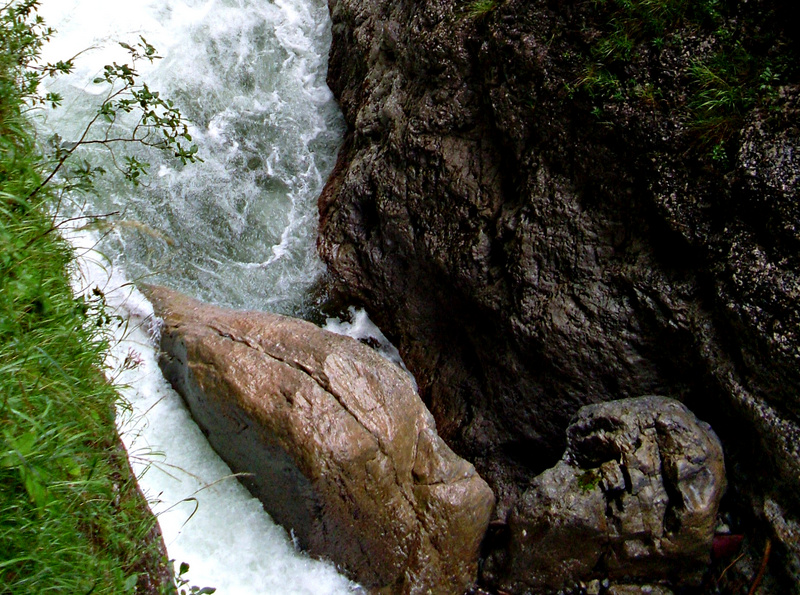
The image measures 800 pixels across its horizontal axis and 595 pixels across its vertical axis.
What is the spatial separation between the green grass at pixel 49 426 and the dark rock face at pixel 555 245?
282 centimetres

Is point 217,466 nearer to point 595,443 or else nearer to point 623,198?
point 595,443

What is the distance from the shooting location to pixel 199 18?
7387mm

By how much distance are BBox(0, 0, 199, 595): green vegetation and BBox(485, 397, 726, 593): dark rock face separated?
2365mm

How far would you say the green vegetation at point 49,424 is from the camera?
2365 mm

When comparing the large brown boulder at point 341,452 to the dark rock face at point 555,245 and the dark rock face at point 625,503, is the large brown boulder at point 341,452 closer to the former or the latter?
the dark rock face at point 625,503

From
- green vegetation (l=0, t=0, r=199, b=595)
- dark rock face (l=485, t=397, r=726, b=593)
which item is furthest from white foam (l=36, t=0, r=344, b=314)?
dark rock face (l=485, t=397, r=726, b=593)

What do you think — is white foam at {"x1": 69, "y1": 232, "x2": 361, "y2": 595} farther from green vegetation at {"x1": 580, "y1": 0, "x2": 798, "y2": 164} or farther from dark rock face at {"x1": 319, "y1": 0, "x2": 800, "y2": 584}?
green vegetation at {"x1": 580, "y1": 0, "x2": 798, "y2": 164}

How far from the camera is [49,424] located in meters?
2.62

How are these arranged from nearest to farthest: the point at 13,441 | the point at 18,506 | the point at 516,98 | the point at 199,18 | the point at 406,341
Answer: the point at 13,441 → the point at 18,506 → the point at 516,98 → the point at 406,341 → the point at 199,18

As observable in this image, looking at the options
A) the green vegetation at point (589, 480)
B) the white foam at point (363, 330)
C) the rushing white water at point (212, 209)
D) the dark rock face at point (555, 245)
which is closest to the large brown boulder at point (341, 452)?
the rushing white water at point (212, 209)

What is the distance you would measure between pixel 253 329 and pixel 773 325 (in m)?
3.38

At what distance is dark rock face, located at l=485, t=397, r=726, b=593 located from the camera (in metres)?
3.90

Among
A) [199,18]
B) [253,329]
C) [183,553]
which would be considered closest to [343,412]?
[253,329]

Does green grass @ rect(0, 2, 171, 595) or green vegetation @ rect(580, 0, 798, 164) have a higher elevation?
green vegetation @ rect(580, 0, 798, 164)
